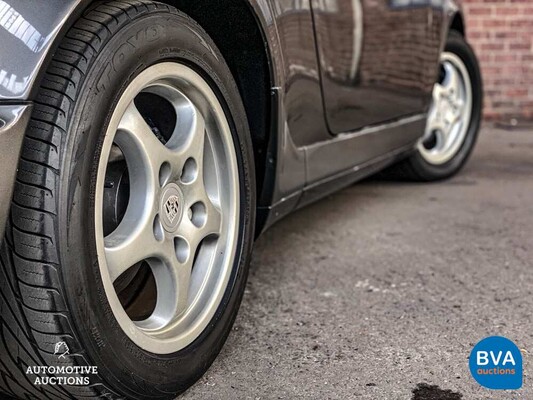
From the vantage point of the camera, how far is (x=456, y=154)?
4.28m

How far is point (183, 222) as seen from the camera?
1.81 metres

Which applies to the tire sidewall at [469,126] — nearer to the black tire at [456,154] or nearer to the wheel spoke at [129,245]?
the black tire at [456,154]

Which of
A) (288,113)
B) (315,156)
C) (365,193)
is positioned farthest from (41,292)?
(365,193)

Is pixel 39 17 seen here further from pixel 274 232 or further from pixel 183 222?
pixel 274 232

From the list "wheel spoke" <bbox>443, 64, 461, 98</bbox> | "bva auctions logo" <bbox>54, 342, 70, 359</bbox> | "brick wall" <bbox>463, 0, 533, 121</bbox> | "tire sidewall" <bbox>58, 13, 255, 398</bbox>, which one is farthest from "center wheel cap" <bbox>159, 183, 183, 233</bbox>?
"brick wall" <bbox>463, 0, 533, 121</bbox>

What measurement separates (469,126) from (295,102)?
2.35 meters

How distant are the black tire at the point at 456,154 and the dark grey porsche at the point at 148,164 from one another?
139 centimetres

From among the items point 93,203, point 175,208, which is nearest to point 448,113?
point 175,208

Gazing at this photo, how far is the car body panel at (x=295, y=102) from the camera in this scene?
1.39 metres

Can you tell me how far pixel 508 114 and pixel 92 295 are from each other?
576cm

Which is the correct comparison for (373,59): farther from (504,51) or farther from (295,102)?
(504,51)

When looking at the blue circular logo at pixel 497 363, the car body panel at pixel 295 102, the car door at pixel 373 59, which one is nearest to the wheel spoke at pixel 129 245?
the car body panel at pixel 295 102

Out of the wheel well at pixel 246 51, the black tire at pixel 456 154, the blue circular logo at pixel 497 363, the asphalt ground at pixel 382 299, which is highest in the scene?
the wheel well at pixel 246 51

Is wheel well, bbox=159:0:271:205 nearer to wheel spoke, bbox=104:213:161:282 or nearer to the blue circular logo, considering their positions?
wheel spoke, bbox=104:213:161:282
